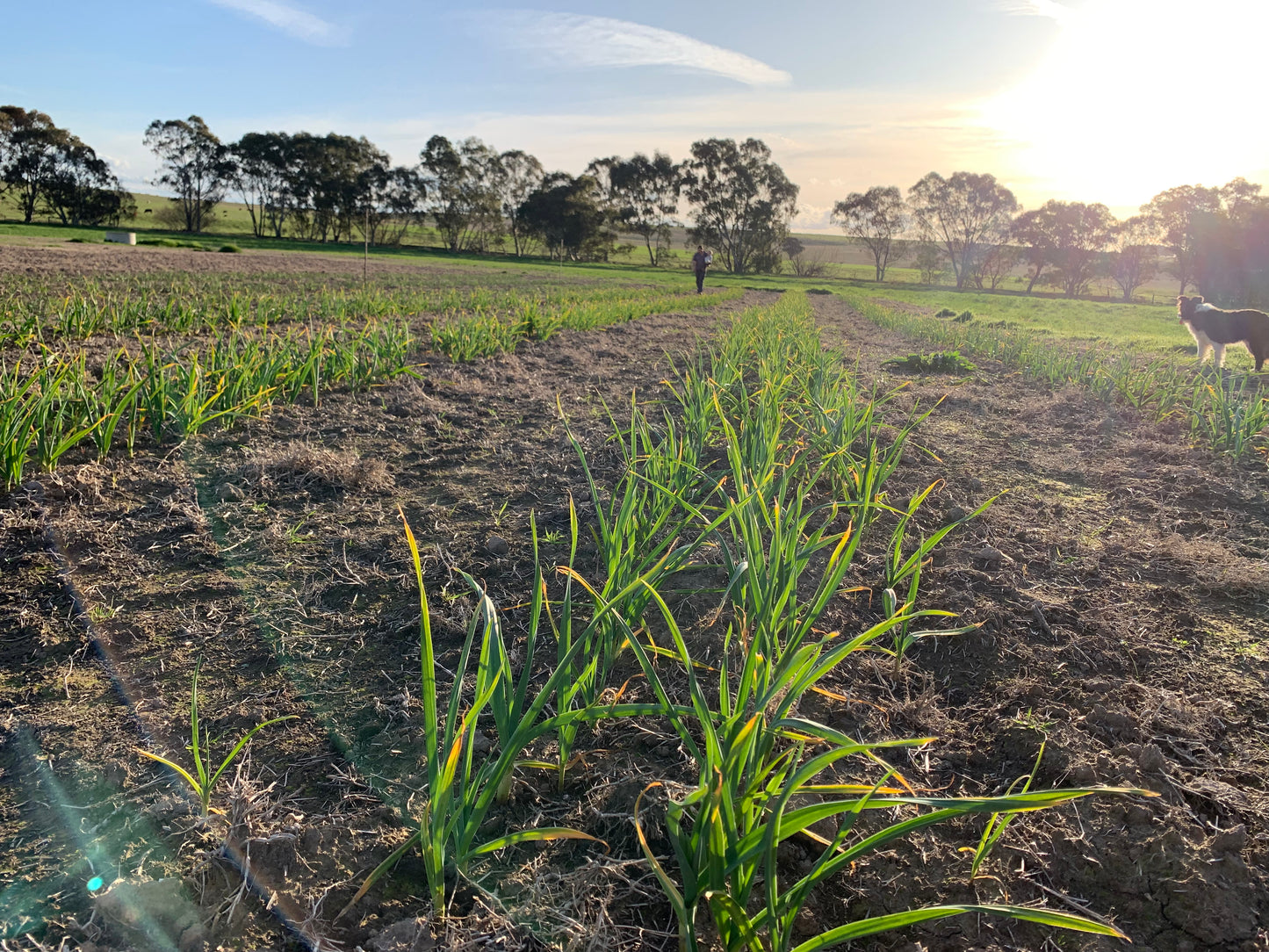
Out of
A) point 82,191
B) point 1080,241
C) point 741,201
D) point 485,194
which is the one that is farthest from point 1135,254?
point 82,191

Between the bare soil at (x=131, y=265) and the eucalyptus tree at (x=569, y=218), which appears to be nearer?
the bare soil at (x=131, y=265)

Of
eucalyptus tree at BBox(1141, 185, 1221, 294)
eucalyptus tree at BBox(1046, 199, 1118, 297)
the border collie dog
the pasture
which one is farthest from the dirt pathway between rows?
eucalyptus tree at BBox(1046, 199, 1118, 297)

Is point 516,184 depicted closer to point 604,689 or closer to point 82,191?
point 82,191

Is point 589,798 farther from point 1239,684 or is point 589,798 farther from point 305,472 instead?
point 305,472

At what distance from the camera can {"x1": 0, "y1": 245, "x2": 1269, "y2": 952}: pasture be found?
3.66 ft

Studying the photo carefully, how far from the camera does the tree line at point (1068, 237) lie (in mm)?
39125

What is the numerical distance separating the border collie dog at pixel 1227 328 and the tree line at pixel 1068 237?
3431cm

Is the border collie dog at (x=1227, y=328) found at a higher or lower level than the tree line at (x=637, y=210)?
lower

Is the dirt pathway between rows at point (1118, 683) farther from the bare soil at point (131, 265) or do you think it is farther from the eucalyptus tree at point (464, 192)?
the eucalyptus tree at point (464, 192)

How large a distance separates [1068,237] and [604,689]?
65227mm

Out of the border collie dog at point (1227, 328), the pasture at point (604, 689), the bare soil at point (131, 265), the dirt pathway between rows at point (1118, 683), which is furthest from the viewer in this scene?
the bare soil at point (131, 265)

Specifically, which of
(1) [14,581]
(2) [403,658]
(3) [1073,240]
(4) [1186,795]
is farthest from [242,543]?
(3) [1073,240]

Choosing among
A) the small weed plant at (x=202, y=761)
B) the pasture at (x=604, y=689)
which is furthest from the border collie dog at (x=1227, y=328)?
the small weed plant at (x=202, y=761)

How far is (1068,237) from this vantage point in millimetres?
52562
